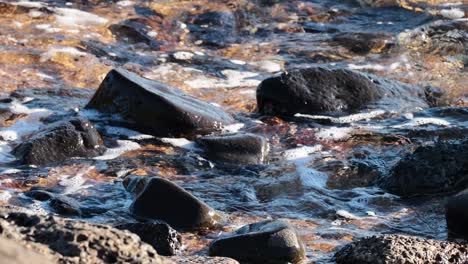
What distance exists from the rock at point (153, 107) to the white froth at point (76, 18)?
7.73ft

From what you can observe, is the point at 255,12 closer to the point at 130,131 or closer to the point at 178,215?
the point at 130,131

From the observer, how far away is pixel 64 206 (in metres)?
5.03

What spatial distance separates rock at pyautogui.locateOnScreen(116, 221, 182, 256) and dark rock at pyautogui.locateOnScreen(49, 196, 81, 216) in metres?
0.63

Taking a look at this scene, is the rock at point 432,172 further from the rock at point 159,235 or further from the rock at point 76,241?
the rock at point 76,241

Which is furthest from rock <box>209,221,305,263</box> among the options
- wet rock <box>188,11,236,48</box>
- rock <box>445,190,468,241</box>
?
wet rock <box>188,11,236,48</box>

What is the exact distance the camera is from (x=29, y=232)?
8.41ft

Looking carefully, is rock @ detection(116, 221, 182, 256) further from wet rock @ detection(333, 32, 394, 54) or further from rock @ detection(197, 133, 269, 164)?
wet rock @ detection(333, 32, 394, 54)

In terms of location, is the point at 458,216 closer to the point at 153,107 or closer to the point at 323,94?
the point at 323,94

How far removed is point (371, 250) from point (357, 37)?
17.5ft

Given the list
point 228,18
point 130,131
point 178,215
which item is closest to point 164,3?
point 228,18

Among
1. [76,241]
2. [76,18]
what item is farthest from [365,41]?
[76,241]

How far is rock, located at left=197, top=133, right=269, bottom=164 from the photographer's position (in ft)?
19.7

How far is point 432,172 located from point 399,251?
150cm

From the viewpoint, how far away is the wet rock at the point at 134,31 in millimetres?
8789
